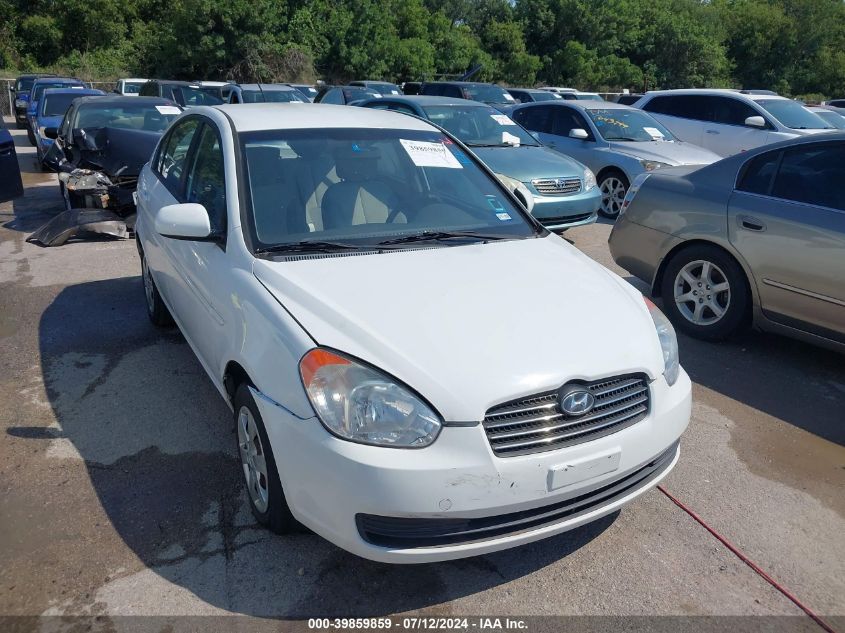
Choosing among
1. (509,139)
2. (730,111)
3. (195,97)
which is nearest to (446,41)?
(195,97)

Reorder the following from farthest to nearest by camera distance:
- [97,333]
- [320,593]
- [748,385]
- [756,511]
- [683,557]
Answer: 1. [97,333]
2. [748,385]
3. [756,511]
4. [683,557]
5. [320,593]

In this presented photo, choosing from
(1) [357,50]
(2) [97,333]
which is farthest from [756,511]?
(1) [357,50]

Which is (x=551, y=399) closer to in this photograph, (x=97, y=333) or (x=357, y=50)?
(x=97, y=333)

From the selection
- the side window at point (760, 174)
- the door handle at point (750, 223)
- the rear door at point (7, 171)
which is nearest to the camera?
the door handle at point (750, 223)

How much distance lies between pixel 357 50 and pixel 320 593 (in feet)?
114

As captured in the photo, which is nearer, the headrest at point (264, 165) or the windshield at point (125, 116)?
the headrest at point (264, 165)

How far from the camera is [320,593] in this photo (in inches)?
105

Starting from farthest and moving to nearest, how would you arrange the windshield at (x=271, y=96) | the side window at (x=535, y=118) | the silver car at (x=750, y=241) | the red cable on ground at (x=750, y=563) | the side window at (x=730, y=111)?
the windshield at (x=271, y=96) → the side window at (x=730, y=111) → the side window at (x=535, y=118) → the silver car at (x=750, y=241) → the red cable on ground at (x=750, y=563)

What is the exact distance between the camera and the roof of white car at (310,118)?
382 cm

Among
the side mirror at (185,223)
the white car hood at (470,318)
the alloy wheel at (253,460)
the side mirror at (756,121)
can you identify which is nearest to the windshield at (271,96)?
the side mirror at (756,121)

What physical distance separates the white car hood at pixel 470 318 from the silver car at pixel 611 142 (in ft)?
21.9

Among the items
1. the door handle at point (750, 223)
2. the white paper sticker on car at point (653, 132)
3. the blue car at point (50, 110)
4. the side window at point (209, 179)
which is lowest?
the blue car at point (50, 110)

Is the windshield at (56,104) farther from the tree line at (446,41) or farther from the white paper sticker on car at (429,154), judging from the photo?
the tree line at (446,41)

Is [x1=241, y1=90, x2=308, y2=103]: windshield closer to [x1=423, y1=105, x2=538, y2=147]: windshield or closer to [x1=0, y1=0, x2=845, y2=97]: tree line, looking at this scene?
[x1=423, y1=105, x2=538, y2=147]: windshield
